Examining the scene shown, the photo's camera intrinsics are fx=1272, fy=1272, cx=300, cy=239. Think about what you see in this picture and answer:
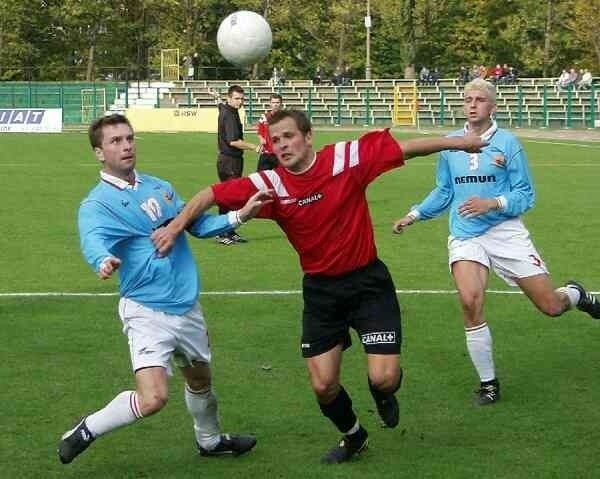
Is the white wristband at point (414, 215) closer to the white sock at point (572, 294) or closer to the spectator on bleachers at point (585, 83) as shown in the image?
the white sock at point (572, 294)

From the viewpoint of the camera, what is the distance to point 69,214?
21.2 metres

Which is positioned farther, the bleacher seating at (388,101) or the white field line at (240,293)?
the bleacher seating at (388,101)

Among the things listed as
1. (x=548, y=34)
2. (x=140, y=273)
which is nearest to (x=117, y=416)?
(x=140, y=273)

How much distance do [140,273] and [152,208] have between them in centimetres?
38

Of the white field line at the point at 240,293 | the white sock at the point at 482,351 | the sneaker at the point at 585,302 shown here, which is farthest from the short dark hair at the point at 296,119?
the white field line at the point at 240,293

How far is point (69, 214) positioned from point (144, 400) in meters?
14.7

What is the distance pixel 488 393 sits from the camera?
8773 millimetres

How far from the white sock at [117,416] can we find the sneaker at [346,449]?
1.19m

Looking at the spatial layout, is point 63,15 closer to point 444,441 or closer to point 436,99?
point 436,99

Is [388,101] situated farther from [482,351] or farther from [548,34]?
[482,351]

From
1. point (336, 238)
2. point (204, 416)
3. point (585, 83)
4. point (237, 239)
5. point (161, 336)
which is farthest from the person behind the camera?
point (585, 83)

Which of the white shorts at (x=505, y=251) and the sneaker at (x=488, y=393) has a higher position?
the white shorts at (x=505, y=251)

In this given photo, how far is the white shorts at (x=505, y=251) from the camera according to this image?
8.94 metres

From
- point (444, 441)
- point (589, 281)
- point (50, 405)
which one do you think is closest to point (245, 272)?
point (589, 281)
